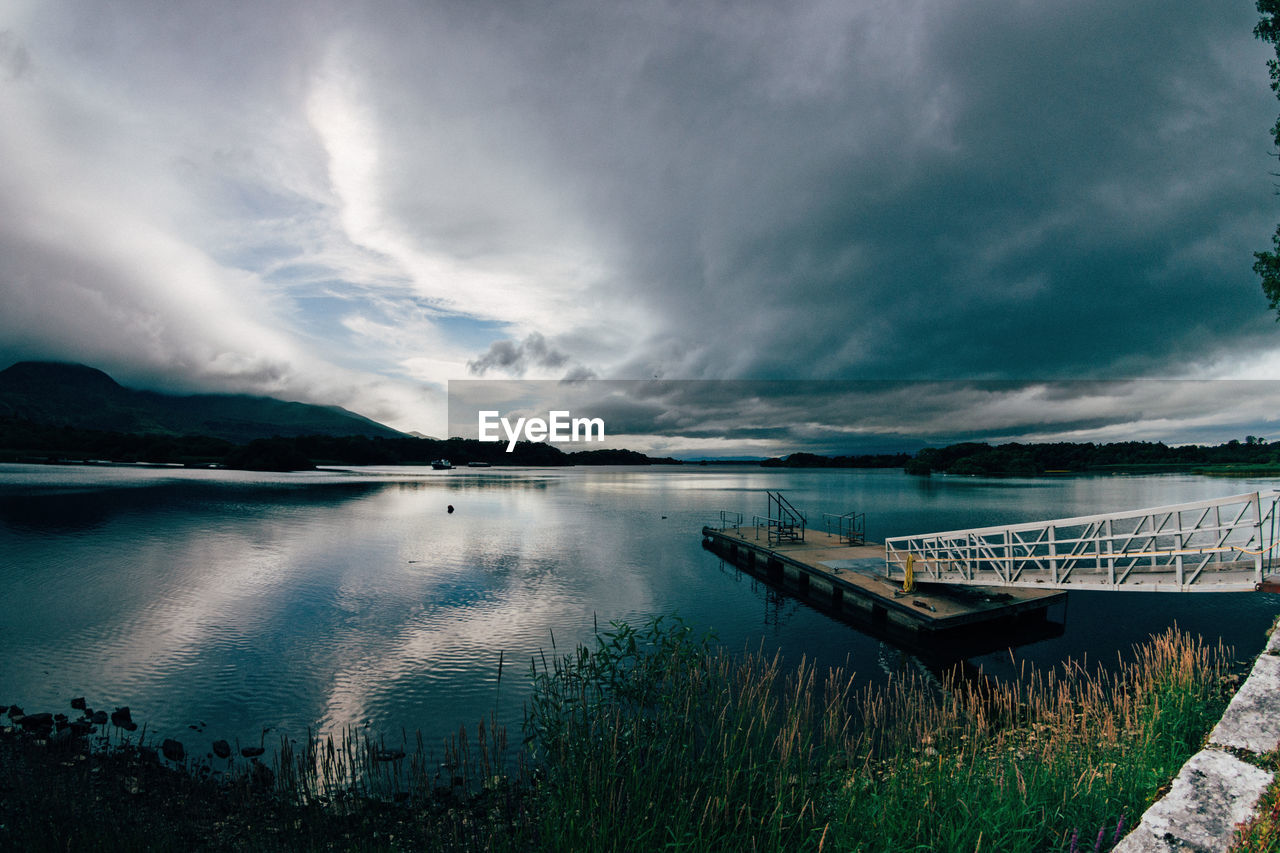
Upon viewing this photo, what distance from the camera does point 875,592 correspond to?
23.1 meters

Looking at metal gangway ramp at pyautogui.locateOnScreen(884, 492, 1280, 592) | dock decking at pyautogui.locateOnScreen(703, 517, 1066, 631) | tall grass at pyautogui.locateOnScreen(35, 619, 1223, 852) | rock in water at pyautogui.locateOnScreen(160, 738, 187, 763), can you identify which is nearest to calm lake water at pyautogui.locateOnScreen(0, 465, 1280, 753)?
rock in water at pyautogui.locateOnScreen(160, 738, 187, 763)

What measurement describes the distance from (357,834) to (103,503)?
78.2m

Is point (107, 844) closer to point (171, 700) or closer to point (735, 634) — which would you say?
point (171, 700)

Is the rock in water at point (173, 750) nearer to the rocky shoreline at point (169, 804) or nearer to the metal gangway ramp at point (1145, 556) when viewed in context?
the rocky shoreline at point (169, 804)

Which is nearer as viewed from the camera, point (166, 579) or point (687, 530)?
point (166, 579)

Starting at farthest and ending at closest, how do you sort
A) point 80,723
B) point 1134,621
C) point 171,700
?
point 1134,621 → point 171,700 → point 80,723

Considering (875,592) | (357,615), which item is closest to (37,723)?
(357,615)

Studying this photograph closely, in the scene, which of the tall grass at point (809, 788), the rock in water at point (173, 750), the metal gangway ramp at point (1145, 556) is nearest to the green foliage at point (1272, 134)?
the metal gangway ramp at point (1145, 556)

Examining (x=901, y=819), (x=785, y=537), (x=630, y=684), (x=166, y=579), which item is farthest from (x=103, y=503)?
(x=901, y=819)

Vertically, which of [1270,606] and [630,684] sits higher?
[630,684]

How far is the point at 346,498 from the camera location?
80.8m

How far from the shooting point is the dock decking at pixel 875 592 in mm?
20453

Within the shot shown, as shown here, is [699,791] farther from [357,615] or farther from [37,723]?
[357,615]

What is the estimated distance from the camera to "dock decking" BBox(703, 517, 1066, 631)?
20453 millimetres
